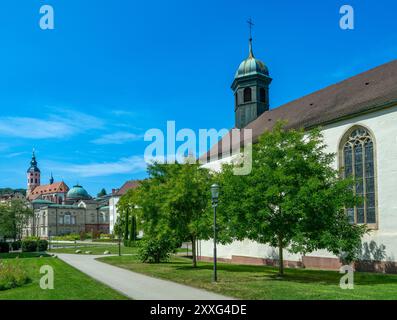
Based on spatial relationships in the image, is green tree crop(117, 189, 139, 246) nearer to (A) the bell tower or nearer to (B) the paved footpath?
(B) the paved footpath

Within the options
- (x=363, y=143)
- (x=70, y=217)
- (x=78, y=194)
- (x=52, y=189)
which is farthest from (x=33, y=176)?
(x=363, y=143)

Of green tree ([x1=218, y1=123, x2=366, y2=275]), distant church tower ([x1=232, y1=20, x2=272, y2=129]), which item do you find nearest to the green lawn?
green tree ([x1=218, y1=123, x2=366, y2=275])

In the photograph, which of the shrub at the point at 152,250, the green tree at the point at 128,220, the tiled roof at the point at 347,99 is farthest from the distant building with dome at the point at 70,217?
the tiled roof at the point at 347,99

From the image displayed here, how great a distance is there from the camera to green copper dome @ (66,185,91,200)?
136238mm

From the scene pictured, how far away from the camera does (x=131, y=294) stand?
14586 mm

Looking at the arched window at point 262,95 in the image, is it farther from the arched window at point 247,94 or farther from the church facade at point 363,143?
the church facade at point 363,143

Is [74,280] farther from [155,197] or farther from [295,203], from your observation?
[295,203]

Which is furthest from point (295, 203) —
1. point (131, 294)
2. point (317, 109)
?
point (317, 109)

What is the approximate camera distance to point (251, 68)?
39781 millimetres

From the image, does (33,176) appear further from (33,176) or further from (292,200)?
(292,200)

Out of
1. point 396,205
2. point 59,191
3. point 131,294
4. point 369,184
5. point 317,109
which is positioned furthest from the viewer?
point 59,191

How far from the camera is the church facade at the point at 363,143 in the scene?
21.0m
